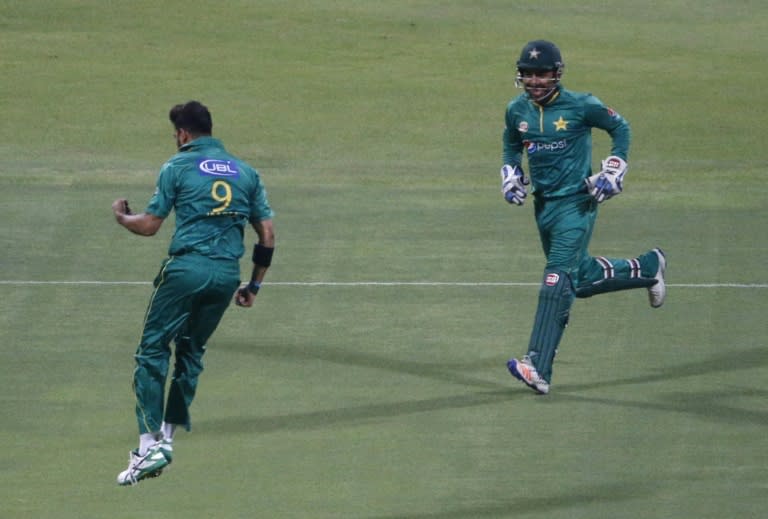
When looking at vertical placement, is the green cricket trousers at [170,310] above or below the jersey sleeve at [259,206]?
below

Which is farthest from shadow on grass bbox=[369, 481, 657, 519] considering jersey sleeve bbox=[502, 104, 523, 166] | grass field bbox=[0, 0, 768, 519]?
jersey sleeve bbox=[502, 104, 523, 166]

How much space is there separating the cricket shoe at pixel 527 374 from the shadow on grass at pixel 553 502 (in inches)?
66.2

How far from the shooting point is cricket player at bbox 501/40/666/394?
39.2 ft

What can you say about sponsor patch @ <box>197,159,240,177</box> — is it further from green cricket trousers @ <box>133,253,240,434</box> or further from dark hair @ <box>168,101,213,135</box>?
green cricket trousers @ <box>133,253,240,434</box>

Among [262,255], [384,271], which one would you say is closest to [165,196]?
[262,255]

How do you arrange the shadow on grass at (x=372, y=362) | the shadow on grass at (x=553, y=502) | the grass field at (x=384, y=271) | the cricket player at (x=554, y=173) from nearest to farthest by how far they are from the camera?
the shadow on grass at (x=553, y=502) < the grass field at (x=384, y=271) < the cricket player at (x=554, y=173) < the shadow on grass at (x=372, y=362)

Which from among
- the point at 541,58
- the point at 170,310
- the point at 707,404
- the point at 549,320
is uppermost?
the point at 541,58

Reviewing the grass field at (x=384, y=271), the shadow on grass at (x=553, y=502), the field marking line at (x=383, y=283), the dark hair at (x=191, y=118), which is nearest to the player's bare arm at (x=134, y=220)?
the dark hair at (x=191, y=118)

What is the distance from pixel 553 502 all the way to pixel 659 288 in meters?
3.64

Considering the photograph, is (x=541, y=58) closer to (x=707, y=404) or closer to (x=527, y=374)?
(x=527, y=374)

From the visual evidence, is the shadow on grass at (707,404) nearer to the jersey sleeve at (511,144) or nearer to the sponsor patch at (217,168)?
the jersey sleeve at (511,144)

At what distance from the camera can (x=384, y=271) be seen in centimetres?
1546

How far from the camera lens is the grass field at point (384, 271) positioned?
10.4 meters

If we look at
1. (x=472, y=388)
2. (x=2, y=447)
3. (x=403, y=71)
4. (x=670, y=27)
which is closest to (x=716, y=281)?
(x=472, y=388)
